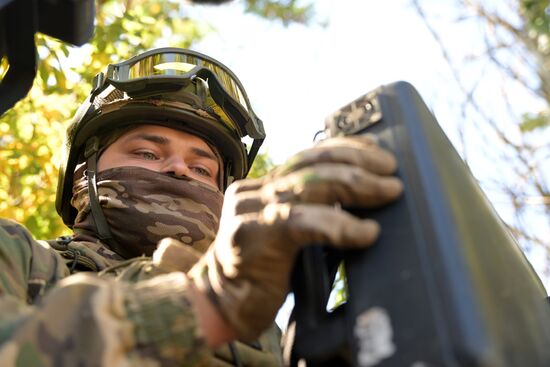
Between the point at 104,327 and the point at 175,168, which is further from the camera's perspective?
the point at 175,168

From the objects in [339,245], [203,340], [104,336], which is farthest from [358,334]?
[104,336]

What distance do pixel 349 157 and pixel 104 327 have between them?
48 centimetres

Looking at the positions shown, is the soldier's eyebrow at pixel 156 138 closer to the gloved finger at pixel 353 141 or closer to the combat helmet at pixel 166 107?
the combat helmet at pixel 166 107

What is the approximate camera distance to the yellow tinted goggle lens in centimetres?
305

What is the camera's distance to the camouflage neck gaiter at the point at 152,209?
2547 mm

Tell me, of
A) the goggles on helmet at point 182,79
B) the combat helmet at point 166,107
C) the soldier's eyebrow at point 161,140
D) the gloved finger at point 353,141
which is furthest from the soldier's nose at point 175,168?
the gloved finger at point 353,141

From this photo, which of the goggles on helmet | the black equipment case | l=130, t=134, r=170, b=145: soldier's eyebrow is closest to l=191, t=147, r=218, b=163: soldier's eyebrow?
l=130, t=134, r=170, b=145: soldier's eyebrow

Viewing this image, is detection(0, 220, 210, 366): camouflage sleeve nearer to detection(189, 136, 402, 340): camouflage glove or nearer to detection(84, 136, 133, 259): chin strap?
detection(189, 136, 402, 340): camouflage glove

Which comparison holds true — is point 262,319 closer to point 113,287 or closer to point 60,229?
point 113,287

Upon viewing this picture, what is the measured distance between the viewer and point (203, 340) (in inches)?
48.4

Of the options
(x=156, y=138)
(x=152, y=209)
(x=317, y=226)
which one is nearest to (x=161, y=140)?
(x=156, y=138)

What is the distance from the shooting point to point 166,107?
2.93m

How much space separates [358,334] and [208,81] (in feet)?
7.14

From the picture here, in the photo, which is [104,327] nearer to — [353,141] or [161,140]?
[353,141]
